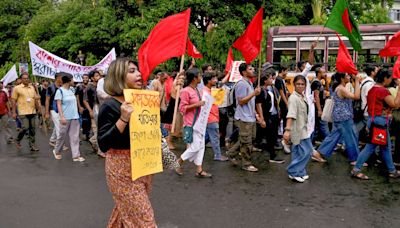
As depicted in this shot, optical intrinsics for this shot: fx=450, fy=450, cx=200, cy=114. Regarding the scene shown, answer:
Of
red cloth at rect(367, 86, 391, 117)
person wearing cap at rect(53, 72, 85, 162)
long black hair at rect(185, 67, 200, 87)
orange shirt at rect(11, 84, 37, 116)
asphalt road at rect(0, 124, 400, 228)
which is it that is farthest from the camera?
orange shirt at rect(11, 84, 37, 116)

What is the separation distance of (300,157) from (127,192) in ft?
12.7

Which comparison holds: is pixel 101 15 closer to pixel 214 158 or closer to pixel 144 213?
pixel 214 158

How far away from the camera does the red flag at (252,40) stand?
7.44 m

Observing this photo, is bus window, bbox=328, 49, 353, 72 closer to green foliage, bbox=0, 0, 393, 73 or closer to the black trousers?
green foliage, bbox=0, 0, 393, 73

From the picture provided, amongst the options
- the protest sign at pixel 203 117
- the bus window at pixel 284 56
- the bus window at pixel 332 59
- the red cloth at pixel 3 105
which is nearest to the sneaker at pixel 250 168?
the protest sign at pixel 203 117

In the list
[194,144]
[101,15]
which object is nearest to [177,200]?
[194,144]

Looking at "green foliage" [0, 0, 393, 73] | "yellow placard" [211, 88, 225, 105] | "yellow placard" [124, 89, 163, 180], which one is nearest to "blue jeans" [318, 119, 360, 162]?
"yellow placard" [211, 88, 225, 105]

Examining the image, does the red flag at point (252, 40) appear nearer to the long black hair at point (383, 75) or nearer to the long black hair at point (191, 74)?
the long black hair at point (191, 74)

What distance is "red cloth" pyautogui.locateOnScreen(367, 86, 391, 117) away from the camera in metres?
6.42

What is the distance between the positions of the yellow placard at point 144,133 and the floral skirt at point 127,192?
4.0 inches

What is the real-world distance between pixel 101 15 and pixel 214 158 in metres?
18.9

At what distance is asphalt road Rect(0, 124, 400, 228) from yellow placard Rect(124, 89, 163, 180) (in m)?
1.64

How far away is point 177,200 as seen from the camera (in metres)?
5.70

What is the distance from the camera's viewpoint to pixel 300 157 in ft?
21.5
